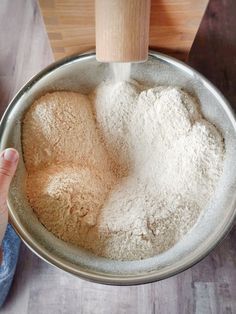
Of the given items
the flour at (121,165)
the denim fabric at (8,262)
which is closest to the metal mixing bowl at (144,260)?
the flour at (121,165)

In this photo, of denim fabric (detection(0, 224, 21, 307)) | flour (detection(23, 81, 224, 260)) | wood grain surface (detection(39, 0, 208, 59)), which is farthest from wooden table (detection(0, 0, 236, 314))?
wood grain surface (detection(39, 0, 208, 59))

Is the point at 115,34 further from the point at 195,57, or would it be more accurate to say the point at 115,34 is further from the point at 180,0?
the point at 195,57

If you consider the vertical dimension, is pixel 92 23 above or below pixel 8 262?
above

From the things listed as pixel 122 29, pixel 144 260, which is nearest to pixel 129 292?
pixel 144 260

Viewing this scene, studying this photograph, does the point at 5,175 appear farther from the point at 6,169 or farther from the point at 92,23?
the point at 92,23

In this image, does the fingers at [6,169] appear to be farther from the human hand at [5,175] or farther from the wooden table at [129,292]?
the wooden table at [129,292]

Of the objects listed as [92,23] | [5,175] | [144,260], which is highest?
[92,23]
